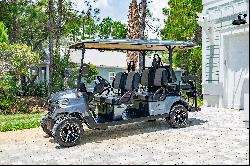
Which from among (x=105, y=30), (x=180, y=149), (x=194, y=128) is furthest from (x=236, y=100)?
(x=105, y=30)

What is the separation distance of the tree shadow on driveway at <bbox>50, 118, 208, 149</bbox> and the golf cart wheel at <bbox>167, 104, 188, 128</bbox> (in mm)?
202

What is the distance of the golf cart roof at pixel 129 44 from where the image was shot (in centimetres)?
878

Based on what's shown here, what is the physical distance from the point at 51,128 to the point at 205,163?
12.4 feet

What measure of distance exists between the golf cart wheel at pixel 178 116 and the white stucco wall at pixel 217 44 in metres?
3.95

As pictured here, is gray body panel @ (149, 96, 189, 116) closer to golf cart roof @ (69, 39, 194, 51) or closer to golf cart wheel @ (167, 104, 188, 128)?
golf cart wheel @ (167, 104, 188, 128)

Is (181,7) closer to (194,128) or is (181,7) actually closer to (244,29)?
(244,29)

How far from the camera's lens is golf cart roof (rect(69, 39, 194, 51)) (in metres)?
8.78

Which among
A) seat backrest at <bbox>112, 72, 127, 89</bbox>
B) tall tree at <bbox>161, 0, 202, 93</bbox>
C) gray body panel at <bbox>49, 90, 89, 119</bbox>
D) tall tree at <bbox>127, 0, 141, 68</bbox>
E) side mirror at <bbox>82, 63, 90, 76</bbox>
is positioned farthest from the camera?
tall tree at <bbox>161, 0, 202, 93</bbox>

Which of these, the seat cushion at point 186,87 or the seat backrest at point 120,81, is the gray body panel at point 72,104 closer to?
the seat backrest at point 120,81

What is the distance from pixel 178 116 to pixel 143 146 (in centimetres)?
239

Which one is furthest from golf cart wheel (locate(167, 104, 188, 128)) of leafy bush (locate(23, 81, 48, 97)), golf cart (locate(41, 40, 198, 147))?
leafy bush (locate(23, 81, 48, 97))

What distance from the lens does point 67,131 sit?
7980 mm

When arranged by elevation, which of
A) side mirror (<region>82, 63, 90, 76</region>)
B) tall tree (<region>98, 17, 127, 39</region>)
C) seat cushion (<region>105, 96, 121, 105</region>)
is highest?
tall tree (<region>98, 17, 127, 39</region>)

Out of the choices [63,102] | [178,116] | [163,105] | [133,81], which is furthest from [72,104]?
[178,116]
